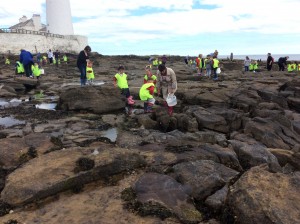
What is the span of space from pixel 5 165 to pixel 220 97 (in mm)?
10798

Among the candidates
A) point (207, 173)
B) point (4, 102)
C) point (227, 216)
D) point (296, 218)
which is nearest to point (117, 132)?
point (207, 173)

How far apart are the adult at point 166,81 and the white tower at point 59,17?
59.2 meters

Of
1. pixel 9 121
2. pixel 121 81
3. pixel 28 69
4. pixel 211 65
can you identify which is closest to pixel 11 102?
pixel 9 121

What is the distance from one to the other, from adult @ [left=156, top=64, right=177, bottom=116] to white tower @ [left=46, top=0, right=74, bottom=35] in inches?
2331

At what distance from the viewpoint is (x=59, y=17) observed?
212ft

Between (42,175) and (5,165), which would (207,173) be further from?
(5,165)

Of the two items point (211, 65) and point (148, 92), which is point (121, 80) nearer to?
point (148, 92)

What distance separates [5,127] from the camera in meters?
9.93


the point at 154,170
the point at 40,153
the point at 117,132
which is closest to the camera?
the point at 154,170

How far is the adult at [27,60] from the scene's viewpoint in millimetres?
20294

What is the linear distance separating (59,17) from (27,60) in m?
48.3

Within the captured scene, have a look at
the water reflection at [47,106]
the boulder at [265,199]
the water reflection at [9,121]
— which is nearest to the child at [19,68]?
the water reflection at [47,106]

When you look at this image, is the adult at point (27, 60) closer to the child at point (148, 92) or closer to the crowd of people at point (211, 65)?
the child at point (148, 92)

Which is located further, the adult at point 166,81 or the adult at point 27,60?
the adult at point 27,60
